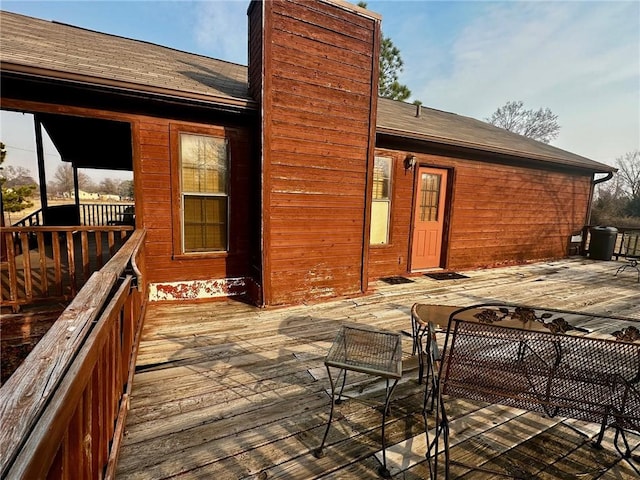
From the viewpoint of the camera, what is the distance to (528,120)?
87.9 feet

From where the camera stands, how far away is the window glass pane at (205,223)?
4.17 m

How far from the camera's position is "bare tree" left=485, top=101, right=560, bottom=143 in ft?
85.5

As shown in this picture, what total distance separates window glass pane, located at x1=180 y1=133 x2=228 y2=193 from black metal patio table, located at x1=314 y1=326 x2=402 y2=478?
2.99 metres

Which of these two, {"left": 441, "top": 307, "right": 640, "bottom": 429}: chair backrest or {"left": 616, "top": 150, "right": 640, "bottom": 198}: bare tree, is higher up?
{"left": 616, "top": 150, "right": 640, "bottom": 198}: bare tree

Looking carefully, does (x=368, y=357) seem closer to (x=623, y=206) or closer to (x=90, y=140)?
(x=90, y=140)

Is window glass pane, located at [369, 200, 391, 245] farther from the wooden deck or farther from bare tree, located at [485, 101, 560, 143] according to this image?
bare tree, located at [485, 101, 560, 143]

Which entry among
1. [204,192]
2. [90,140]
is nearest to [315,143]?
[204,192]

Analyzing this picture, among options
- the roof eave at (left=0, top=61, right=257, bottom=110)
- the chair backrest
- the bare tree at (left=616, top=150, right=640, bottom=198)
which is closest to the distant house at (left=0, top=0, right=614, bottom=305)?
the roof eave at (left=0, top=61, right=257, bottom=110)

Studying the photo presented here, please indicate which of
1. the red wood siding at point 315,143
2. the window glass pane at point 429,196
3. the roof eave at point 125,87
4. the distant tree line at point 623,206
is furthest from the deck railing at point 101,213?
the distant tree line at point 623,206

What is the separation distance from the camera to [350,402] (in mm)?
2188

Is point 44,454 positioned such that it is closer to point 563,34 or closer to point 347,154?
point 347,154

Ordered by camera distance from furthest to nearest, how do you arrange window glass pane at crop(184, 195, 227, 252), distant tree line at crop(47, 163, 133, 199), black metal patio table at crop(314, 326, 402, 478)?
1. distant tree line at crop(47, 163, 133, 199)
2. window glass pane at crop(184, 195, 227, 252)
3. black metal patio table at crop(314, 326, 402, 478)

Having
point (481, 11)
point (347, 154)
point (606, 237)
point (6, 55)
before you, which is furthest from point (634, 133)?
point (6, 55)

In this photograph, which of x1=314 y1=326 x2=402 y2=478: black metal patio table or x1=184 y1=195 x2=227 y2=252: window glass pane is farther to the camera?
x1=184 y1=195 x2=227 y2=252: window glass pane
